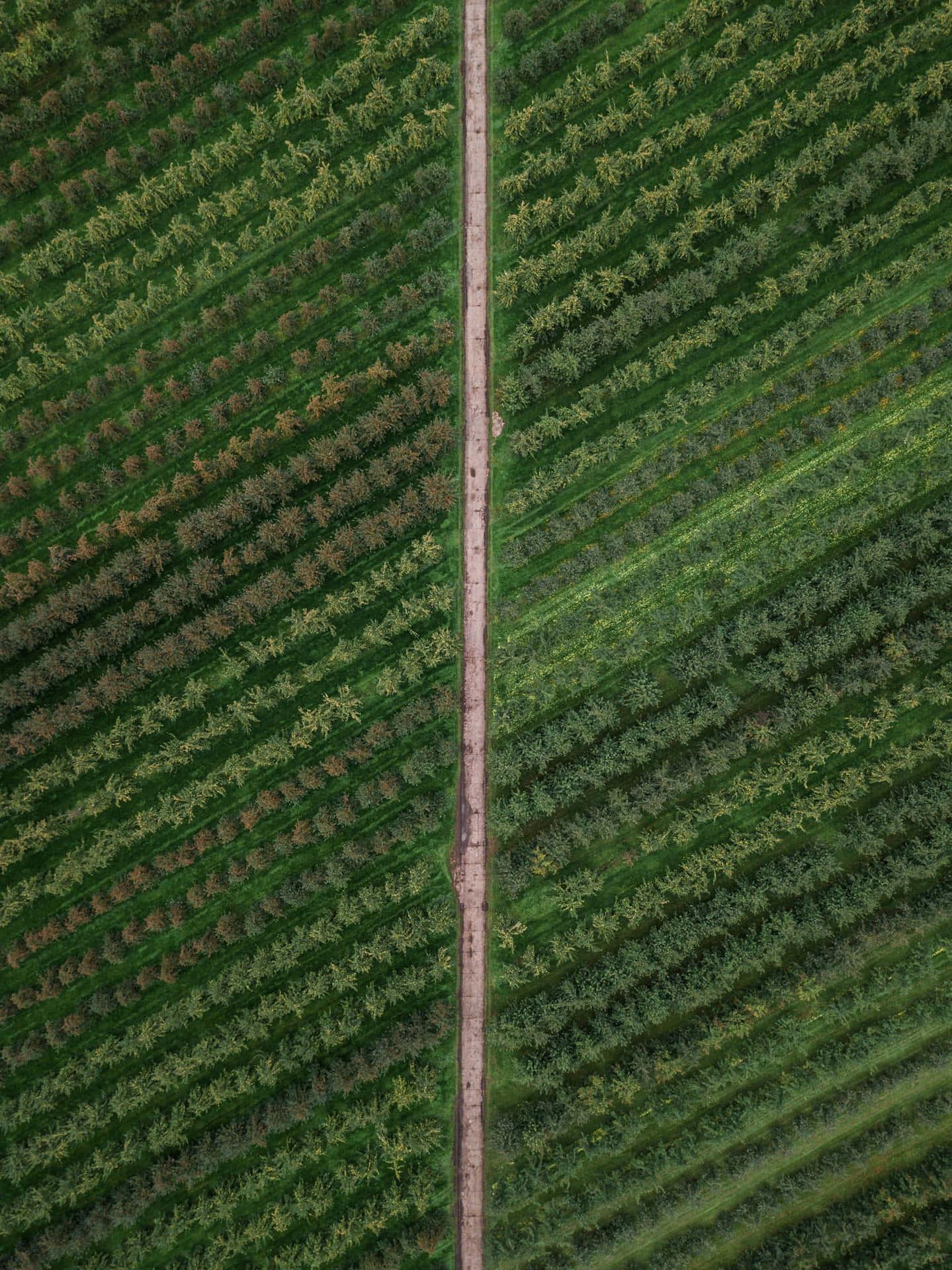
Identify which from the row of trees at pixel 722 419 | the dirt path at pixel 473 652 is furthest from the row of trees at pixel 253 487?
the row of trees at pixel 722 419

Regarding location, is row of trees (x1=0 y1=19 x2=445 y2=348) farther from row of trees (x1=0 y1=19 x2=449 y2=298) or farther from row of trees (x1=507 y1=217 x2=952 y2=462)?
row of trees (x1=507 y1=217 x2=952 y2=462)

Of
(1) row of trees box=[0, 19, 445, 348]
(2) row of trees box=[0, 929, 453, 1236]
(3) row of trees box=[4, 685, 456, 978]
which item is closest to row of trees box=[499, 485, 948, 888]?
(3) row of trees box=[4, 685, 456, 978]

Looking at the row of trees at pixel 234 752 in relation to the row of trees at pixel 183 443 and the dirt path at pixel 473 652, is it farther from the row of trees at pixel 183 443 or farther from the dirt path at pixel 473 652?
the row of trees at pixel 183 443

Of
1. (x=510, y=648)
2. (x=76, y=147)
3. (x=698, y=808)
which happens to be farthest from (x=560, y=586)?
(x=76, y=147)

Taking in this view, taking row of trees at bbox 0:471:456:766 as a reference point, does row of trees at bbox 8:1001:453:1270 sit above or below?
below

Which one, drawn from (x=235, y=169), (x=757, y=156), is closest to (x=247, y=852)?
(x=235, y=169)

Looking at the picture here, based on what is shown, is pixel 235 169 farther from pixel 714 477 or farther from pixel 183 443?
pixel 714 477

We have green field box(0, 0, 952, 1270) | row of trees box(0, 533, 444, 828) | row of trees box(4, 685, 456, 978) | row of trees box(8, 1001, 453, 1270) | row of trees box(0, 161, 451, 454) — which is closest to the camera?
row of trees box(8, 1001, 453, 1270)
